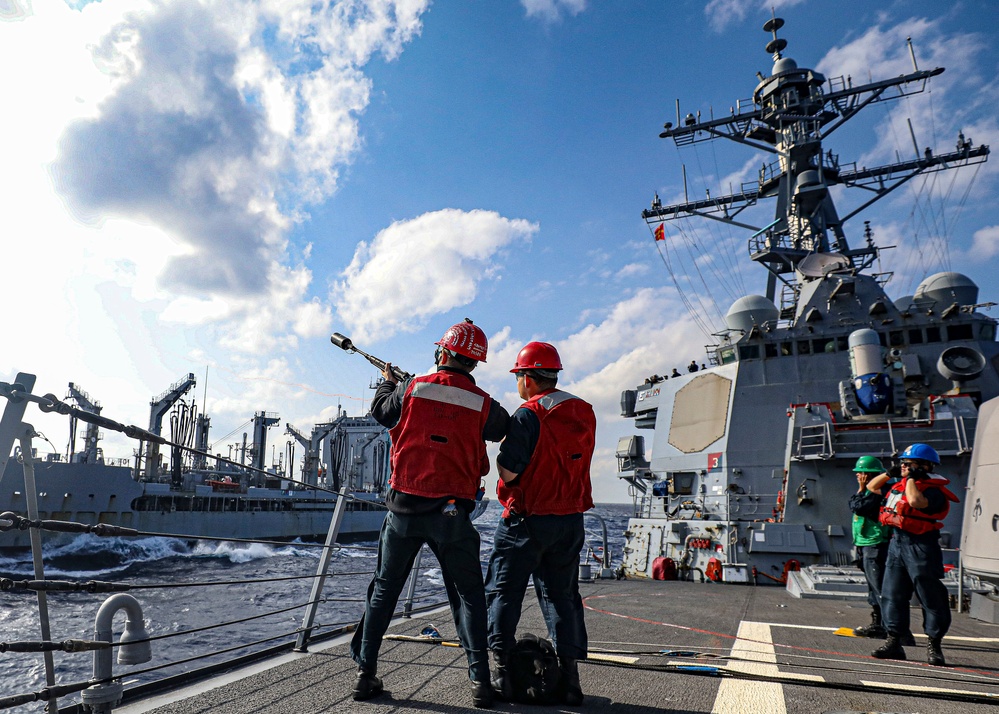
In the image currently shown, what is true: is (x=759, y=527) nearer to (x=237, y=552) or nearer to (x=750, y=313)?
(x=750, y=313)

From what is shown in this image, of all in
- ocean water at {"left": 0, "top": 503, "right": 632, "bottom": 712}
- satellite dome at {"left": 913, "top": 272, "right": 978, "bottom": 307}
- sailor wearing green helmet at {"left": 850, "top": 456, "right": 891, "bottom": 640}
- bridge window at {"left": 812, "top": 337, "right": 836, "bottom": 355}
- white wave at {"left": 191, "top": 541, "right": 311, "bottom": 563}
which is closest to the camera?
sailor wearing green helmet at {"left": 850, "top": 456, "right": 891, "bottom": 640}

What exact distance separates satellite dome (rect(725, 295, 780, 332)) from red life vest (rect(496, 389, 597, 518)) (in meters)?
13.7

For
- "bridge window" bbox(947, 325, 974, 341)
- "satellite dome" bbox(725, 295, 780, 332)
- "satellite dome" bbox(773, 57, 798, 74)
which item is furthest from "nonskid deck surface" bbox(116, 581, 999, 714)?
"satellite dome" bbox(773, 57, 798, 74)

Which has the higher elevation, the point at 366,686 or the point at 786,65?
the point at 786,65

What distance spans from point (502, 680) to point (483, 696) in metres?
0.16

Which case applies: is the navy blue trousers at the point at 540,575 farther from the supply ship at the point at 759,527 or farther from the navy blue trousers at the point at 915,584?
the navy blue trousers at the point at 915,584

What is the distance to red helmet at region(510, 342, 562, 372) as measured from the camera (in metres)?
3.21

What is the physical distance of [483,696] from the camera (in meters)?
2.53

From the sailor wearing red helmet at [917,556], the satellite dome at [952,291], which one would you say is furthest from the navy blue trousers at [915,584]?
the satellite dome at [952,291]

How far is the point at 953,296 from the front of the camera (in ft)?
49.8

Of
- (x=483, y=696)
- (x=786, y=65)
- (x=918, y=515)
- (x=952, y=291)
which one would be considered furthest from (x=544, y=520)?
(x=786, y=65)

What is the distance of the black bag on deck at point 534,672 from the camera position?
103 inches

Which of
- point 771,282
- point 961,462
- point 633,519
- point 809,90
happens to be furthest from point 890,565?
point 809,90

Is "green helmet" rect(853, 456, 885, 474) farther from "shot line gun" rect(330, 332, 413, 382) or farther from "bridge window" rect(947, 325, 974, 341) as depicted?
"bridge window" rect(947, 325, 974, 341)
